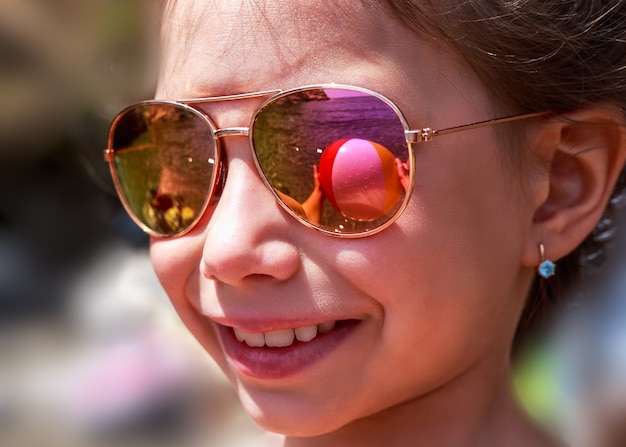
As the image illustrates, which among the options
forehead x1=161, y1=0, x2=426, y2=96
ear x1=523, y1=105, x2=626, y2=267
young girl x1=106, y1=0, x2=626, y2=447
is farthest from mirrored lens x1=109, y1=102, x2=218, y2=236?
ear x1=523, y1=105, x2=626, y2=267

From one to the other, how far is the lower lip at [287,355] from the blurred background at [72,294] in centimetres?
133

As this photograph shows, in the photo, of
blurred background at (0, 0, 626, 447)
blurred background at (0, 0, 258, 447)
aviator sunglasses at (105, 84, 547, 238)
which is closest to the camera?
aviator sunglasses at (105, 84, 547, 238)

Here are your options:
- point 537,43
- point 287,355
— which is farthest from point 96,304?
point 537,43

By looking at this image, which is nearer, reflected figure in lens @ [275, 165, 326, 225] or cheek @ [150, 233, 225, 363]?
reflected figure in lens @ [275, 165, 326, 225]

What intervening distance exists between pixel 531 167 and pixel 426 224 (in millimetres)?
274

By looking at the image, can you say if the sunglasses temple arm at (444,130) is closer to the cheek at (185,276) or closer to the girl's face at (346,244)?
the girl's face at (346,244)

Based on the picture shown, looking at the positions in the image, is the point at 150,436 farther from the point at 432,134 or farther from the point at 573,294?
the point at 432,134

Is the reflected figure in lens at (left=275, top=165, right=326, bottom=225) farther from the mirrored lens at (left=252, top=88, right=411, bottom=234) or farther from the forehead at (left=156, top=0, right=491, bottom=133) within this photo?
the forehead at (left=156, top=0, right=491, bottom=133)

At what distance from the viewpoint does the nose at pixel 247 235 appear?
4.52ft

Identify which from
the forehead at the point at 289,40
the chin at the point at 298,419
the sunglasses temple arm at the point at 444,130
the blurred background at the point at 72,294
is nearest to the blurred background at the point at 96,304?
the blurred background at the point at 72,294

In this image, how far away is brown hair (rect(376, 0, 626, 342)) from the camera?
141 centimetres

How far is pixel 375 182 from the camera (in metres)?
1.38

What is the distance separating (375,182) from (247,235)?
0.74 feet

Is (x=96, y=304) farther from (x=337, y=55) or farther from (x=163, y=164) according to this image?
(x=337, y=55)
